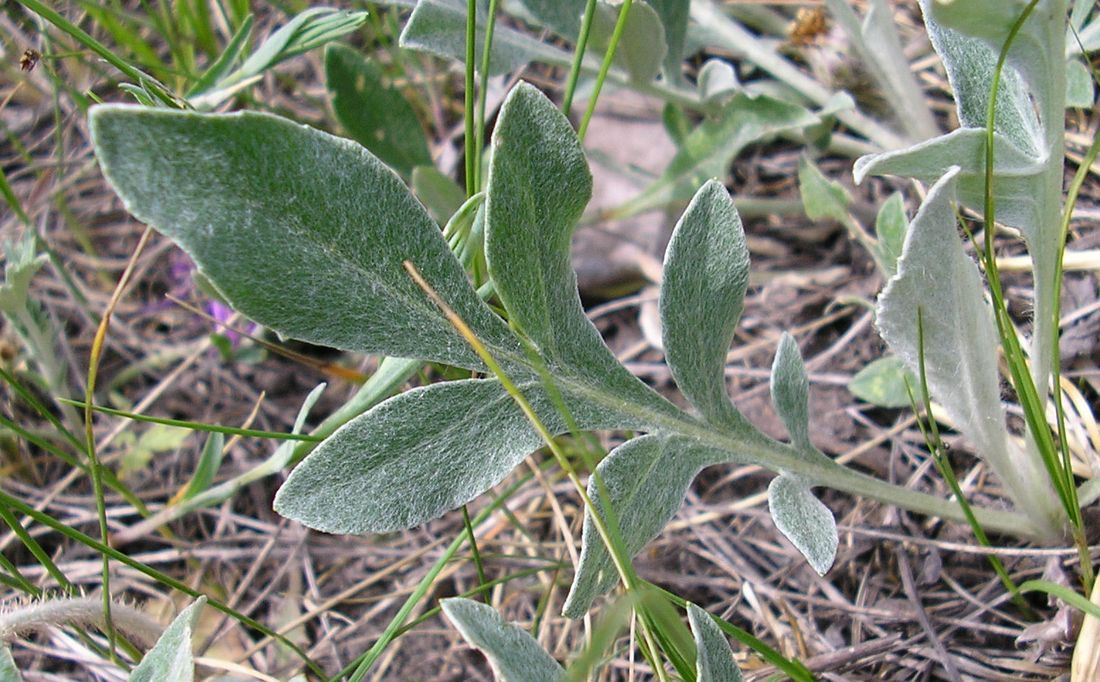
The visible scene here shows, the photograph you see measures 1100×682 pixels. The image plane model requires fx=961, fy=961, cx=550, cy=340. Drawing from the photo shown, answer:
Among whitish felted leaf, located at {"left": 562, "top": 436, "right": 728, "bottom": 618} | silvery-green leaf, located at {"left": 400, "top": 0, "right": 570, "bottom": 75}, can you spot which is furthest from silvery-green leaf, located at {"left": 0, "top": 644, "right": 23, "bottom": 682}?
silvery-green leaf, located at {"left": 400, "top": 0, "right": 570, "bottom": 75}

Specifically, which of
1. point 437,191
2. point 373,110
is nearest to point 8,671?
point 437,191

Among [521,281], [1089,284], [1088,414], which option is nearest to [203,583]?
[521,281]

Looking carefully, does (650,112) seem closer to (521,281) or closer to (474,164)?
(474,164)

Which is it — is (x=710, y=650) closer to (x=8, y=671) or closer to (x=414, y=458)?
(x=414, y=458)

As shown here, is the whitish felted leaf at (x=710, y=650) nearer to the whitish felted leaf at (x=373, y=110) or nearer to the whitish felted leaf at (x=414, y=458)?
the whitish felted leaf at (x=414, y=458)

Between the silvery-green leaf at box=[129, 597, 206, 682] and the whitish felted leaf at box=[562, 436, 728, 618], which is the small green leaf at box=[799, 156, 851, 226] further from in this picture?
the silvery-green leaf at box=[129, 597, 206, 682]

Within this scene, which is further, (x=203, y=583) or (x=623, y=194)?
(x=623, y=194)

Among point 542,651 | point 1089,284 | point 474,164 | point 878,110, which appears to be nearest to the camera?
point 542,651
